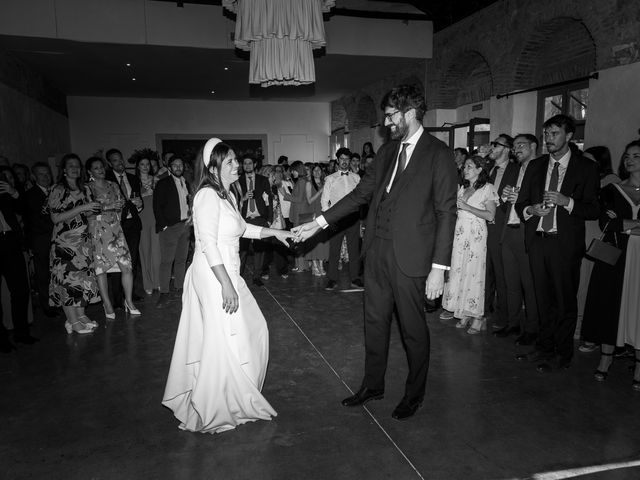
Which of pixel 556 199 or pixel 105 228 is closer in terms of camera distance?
pixel 556 199

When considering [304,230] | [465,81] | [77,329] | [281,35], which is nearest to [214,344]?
[304,230]

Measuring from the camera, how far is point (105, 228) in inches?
190

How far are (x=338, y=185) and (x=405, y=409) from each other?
394 centimetres

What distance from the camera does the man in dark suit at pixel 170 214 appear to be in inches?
228

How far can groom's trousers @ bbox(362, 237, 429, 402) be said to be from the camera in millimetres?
2828

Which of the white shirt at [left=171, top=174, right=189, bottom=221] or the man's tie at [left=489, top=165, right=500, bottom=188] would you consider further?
the white shirt at [left=171, top=174, right=189, bottom=221]

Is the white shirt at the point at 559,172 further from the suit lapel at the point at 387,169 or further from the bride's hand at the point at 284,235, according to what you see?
the bride's hand at the point at 284,235

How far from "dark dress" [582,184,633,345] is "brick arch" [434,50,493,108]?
612 centimetres

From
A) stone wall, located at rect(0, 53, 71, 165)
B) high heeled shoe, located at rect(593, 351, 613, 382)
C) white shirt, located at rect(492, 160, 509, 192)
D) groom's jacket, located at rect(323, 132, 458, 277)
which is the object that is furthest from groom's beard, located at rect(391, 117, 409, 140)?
stone wall, located at rect(0, 53, 71, 165)

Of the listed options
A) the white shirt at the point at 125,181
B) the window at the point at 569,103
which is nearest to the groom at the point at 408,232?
the white shirt at the point at 125,181

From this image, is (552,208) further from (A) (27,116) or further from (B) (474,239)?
(A) (27,116)

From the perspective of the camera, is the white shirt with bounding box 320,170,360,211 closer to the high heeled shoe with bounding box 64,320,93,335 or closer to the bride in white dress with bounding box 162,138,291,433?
the high heeled shoe with bounding box 64,320,93,335

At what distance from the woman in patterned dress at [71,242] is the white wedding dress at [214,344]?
7.44 ft

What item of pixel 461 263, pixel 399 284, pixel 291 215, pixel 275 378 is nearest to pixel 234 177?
pixel 399 284
